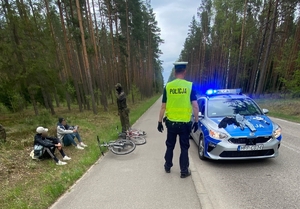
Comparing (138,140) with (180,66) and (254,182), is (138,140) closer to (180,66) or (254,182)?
(180,66)

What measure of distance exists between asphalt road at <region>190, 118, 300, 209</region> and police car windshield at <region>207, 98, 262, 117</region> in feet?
4.27

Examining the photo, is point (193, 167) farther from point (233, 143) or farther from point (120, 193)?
point (120, 193)

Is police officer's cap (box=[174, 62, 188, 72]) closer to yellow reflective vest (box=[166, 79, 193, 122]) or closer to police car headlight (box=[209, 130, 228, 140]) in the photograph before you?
yellow reflective vest (box=[166, 79, 193, 122])

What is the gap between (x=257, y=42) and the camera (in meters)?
24.6

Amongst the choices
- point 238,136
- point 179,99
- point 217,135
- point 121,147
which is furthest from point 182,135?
point 121,147

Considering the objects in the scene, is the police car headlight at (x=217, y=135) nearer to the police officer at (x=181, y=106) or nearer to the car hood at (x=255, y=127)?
the car hood at (x=255, y=127)

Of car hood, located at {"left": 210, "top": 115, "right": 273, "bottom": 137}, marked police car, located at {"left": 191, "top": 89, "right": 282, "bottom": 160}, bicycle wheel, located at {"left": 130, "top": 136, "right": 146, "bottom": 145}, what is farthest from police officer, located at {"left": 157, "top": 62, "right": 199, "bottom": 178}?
bicycle wheel, located at {"left": 130, "top": 136, "right": 146, "bottom": 145}

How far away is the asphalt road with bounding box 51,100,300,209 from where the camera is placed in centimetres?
296

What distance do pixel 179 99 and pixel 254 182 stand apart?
2.19m

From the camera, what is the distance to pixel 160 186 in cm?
352

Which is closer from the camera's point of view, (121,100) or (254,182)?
(254,182)

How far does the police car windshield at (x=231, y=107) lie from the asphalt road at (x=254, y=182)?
1.30 m

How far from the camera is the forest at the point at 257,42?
55.7 ft

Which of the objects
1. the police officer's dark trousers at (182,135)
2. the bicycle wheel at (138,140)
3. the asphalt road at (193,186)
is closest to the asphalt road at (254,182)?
the asphalt road at (193,186)
